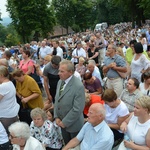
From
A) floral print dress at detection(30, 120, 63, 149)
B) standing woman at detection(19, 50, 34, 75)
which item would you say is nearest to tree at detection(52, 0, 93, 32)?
standing woman at detection(19, 50, 34, 75)

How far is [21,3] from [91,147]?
140 ft

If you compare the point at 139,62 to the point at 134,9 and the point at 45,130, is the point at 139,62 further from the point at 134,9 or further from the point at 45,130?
the point at 134,9

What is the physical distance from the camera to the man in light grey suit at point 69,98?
3480 mm

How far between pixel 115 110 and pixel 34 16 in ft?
135

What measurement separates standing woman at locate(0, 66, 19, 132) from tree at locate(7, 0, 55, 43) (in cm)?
3933

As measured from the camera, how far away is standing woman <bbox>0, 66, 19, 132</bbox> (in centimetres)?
385

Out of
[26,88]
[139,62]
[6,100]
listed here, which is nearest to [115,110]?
[26,88]

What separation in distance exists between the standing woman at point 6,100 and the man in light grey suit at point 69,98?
2.54 ft

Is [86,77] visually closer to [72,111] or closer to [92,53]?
[72,111]

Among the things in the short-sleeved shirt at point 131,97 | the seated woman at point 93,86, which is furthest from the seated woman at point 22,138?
the seated woman at point 93,86

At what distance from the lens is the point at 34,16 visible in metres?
42.9

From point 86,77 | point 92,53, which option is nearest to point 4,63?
point 86,77

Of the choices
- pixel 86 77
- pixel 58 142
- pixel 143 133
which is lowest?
pixel 58 142

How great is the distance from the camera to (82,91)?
11.5ft
